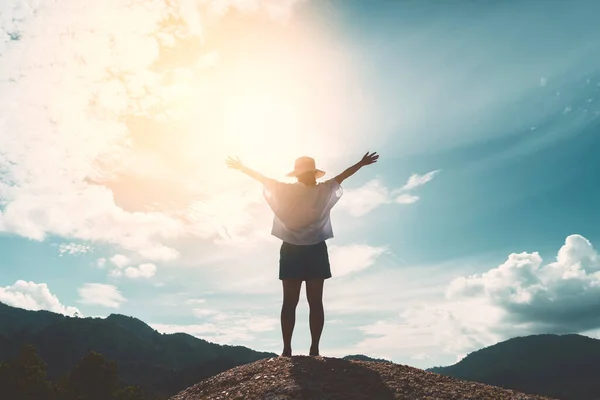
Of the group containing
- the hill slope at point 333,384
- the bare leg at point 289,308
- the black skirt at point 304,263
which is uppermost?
the black skirt at point 304,263

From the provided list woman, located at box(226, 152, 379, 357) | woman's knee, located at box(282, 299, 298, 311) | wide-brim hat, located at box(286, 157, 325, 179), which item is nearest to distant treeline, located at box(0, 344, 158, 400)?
woman's knee, located at box(282, 299, 298, 311)

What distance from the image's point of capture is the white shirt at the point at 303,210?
9.26 metres

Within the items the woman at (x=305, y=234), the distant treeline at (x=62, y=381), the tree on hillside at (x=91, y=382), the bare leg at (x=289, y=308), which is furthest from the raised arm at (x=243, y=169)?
the tree on hillside at (x=91, y=382)

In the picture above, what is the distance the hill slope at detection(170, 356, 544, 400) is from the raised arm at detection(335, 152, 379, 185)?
3898mm

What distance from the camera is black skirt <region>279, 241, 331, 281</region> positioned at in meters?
9.02

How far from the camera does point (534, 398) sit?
767 cm

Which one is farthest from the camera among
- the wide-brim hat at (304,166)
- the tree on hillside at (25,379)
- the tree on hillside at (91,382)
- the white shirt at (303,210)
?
the tree on hillside at (91,382)

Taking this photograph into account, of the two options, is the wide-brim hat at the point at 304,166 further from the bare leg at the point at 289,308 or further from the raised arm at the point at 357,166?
the bare leg at the point at 289,308

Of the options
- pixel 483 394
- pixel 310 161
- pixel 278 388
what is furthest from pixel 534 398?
pixel 310 161

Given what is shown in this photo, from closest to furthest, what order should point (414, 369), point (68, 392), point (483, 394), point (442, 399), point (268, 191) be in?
point (442, 399)
point (483, 394)
point (414, 369)
point (268, 191)
point (68, 392)

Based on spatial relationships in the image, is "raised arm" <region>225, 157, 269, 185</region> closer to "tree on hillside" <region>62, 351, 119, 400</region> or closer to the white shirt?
the white shirt

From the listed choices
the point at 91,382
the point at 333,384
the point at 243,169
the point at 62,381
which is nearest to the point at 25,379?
the point at 62,381

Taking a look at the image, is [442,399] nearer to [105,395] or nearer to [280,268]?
[280,268]

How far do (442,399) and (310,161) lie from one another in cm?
543
